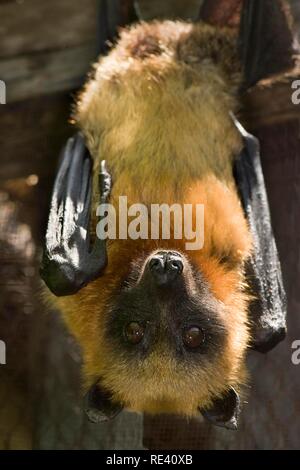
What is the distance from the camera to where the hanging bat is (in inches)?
127

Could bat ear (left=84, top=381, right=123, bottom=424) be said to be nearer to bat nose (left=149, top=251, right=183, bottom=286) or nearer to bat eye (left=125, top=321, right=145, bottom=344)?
bat eye (left=125, top=321, right=145, bottom=344)

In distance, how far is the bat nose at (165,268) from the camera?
121 inches

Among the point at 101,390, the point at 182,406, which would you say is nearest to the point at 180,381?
the point at 182,406

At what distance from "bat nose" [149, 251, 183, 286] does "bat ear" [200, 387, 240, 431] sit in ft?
1.81

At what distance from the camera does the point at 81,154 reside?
3670 millimetres

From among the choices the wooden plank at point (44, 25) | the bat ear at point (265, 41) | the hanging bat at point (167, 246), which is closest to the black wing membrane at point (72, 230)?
the hanging bat at point (167, 246)

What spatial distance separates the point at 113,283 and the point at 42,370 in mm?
1334

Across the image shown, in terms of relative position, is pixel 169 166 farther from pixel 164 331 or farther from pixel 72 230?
pixel 164 331

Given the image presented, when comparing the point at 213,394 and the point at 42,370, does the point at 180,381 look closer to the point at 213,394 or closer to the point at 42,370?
the point at 213,394

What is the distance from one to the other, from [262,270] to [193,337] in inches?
16.8

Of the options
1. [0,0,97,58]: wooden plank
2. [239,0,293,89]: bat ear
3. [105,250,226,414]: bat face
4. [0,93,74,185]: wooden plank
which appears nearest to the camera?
[105,250,226,414]: bat face

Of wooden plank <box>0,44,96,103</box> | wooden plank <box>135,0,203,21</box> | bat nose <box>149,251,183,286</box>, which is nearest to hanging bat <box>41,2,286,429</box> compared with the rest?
bat nose <box>149,251,183,286</box>

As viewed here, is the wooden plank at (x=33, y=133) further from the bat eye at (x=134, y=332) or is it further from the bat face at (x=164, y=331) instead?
the bat eye at (x=134, y=332)

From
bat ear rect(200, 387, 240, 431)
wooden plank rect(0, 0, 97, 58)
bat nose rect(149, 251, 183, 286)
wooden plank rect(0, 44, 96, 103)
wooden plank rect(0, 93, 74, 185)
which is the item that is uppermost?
wooden plank rect(0, 0, 97, 58)
